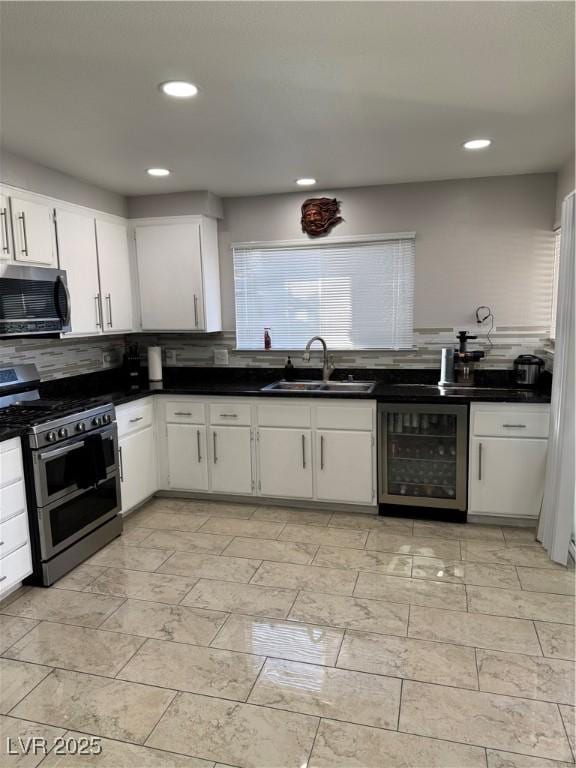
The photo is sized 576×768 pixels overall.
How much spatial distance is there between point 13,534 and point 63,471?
1.37ft

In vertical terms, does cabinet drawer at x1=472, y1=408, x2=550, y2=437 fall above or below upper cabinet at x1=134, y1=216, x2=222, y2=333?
below

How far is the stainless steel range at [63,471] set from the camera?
9.36ft

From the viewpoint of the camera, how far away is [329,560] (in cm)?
317

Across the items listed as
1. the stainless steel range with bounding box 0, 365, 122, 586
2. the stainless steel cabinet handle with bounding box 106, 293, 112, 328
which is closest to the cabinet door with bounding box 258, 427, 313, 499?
the stainless steel range with bounding box 0, 365, 122, 586

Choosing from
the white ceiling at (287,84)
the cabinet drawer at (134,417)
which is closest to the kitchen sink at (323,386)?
the cabinet drawer at (134,417)

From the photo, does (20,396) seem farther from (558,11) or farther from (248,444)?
(558,11)

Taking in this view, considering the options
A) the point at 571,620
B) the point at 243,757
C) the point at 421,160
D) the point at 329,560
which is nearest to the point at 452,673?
A: the point at 571,620

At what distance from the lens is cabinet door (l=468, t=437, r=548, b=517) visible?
3.46 m

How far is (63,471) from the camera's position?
302 centimetres

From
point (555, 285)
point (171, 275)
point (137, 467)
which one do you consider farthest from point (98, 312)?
point (555, 285)

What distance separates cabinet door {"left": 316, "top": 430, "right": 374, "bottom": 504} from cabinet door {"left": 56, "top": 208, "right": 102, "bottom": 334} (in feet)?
6.04

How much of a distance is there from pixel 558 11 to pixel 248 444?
3024mm

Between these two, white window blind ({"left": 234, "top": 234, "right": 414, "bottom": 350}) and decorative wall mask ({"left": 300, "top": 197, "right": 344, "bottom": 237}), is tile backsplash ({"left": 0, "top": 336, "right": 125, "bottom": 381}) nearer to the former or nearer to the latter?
white window blind ({"left": 234, "top": 234, "right": 414, "bottom": 350})

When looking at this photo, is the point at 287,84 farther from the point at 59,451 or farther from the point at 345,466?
the point at 345,466
